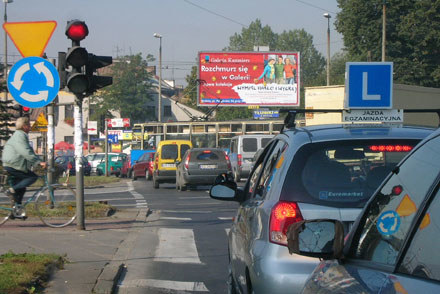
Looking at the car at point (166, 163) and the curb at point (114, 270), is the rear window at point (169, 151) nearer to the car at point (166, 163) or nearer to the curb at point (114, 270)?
the car at point (166, 163)

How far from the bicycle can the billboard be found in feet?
113

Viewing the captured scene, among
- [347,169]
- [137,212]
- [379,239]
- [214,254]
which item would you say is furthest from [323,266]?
[137,212]

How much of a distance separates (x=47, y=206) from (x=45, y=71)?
9.32 ft

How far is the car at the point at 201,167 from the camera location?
26109 millimetres

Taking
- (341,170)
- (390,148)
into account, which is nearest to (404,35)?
(390,148)

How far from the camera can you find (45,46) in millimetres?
10641

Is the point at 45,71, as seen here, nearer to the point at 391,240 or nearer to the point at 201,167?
the point at 391,240

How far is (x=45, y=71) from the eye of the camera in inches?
440

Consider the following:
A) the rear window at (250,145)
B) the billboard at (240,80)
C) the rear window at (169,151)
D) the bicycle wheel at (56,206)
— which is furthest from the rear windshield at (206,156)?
the billboard at (240,80)

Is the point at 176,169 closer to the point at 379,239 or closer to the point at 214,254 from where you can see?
the point at 214,254

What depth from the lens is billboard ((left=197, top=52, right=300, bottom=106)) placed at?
4822 cm

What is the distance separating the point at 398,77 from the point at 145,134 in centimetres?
1732

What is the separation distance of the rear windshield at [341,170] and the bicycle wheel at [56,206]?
8370 millimetres

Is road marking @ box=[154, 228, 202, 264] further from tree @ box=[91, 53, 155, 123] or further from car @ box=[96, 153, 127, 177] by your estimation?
tree @ box=[91, 53, 155, 123]
